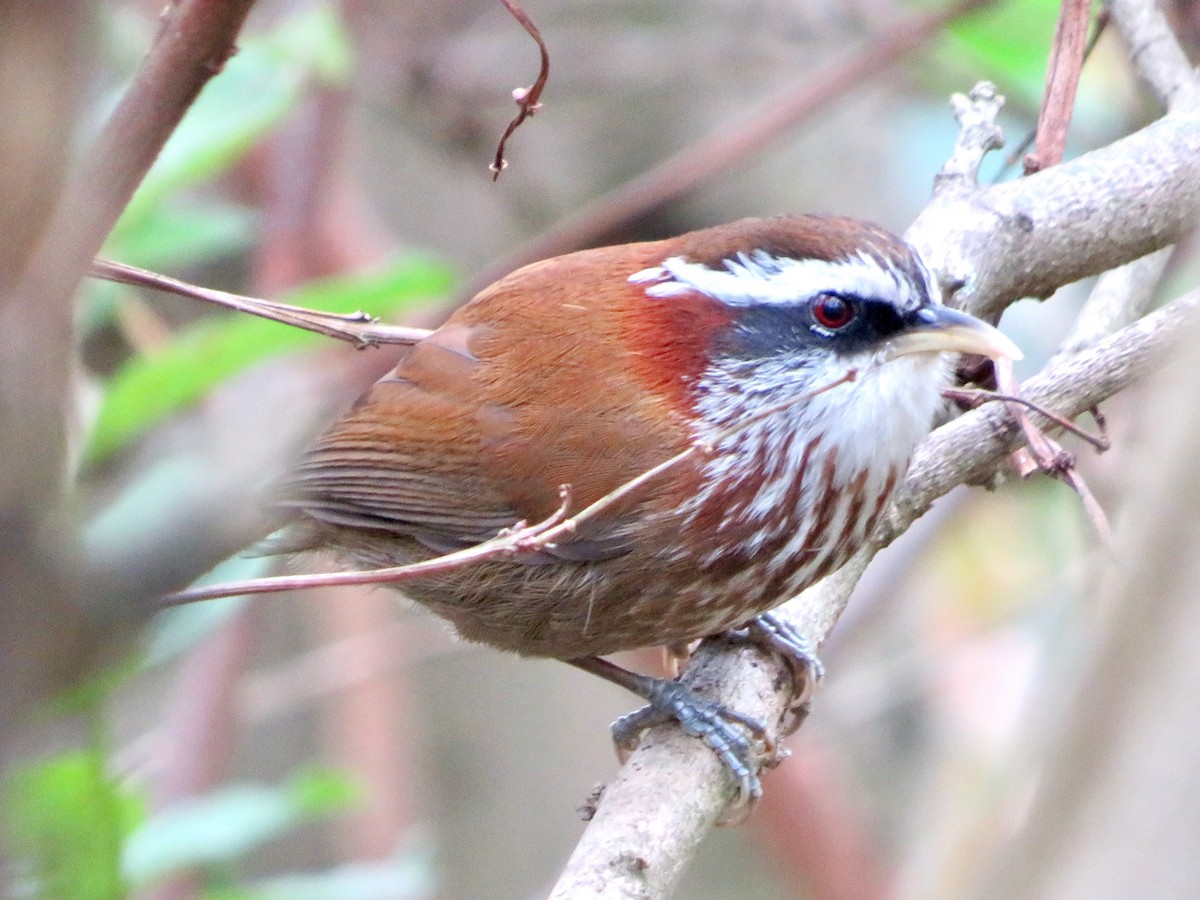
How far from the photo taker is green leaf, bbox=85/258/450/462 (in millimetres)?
2928

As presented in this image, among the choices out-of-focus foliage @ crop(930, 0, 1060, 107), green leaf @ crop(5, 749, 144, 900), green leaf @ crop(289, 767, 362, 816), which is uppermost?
out-of-focus foliage @ crop(930, 0, 1060, 107)

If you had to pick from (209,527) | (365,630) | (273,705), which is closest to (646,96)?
(365,630)

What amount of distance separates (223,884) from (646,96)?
3.55 m

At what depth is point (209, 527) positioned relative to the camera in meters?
0.77

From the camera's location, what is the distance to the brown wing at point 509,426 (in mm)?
2547

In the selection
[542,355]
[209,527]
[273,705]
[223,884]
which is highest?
[273,705]

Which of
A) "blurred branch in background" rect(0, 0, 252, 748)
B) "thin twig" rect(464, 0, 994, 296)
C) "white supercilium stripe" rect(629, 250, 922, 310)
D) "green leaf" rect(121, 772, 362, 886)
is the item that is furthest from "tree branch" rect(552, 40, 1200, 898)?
"blurred branch in background" rect(0, 0, 252, 748)

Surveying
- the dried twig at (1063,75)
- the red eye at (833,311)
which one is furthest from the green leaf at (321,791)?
the dried twig at (1063,75)

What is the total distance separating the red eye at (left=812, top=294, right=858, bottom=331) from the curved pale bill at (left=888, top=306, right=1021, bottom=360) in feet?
0.30

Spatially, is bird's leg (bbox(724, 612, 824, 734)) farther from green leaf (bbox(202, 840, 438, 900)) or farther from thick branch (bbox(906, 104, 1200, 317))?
green leaf (bbox(202, 840, 438, 900))

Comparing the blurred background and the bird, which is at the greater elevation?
the blurred background

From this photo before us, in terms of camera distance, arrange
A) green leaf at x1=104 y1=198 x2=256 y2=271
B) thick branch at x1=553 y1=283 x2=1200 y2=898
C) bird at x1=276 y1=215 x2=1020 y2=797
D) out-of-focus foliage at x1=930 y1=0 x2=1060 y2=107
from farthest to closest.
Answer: out-of-focus foliage at x1=930 y1=0 x2=1060 y2=107 < green leaf at x1=104 y1=198 x2=256 y2=271 < bird at x1=276 y1=215 x2=1020 y2=797 < thick branch at x1=553 y1=283 x2=1200 y2=898

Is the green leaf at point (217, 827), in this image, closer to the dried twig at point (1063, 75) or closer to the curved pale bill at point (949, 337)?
the curved pale bill at point (949, 337)

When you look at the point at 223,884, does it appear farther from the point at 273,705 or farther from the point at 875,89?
the point at 875,89
